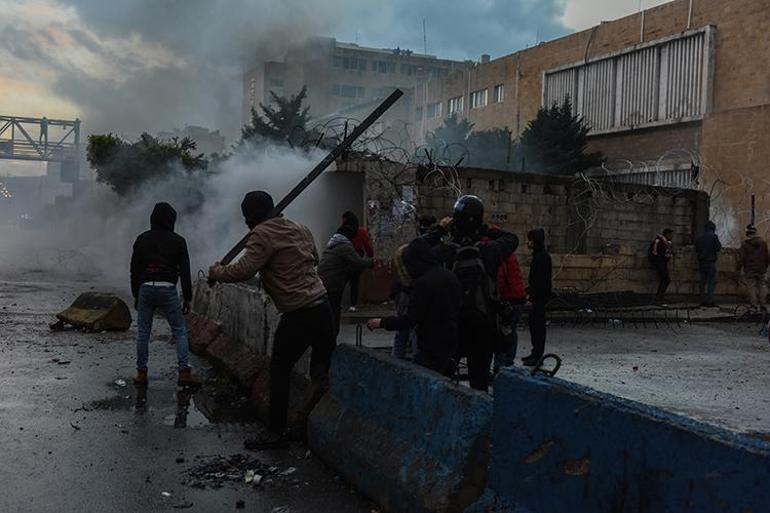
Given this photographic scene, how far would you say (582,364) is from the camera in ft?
26.8

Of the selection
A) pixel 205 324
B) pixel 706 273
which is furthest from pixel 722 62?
pixel 205 324

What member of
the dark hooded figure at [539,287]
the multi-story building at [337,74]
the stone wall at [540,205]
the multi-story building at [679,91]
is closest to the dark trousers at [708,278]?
the stone wall at [540,205]

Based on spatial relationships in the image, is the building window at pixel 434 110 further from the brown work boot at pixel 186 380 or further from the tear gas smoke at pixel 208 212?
the brown work boot at pixel 186 380

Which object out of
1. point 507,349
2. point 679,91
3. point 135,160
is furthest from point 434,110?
point 507,349

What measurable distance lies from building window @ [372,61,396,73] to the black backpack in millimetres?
75783

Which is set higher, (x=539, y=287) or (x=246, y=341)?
(x=539, y=287)

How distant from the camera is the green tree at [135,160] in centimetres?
2619

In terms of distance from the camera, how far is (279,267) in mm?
4660

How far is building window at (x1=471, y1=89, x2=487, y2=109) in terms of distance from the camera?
3887cm

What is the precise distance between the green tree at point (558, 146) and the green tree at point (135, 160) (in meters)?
12.3

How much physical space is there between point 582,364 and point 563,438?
18.8ft

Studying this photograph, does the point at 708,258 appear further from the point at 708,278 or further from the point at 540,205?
the point at 540,205

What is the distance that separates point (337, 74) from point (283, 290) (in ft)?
239

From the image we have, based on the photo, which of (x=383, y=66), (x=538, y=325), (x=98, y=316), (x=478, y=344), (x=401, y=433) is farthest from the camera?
(x=383, y=66)
